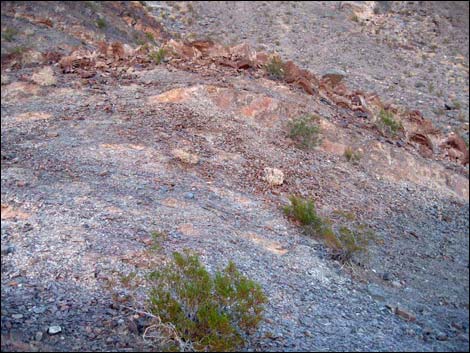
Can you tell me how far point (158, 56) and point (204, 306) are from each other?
6.16m

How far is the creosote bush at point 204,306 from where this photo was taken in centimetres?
329

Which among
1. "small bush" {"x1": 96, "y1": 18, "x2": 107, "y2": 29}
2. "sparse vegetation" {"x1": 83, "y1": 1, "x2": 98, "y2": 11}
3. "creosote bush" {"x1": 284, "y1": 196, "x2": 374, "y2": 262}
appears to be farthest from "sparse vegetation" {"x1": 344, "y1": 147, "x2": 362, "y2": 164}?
"sparse vegetation" {"x1": 83, "y1": 1, "x2": 98, "y2": 11}

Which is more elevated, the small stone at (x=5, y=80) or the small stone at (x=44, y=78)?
the small stone at (x=44, y=78)

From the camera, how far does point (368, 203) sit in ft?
21.7

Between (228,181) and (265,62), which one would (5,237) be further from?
(265,62)

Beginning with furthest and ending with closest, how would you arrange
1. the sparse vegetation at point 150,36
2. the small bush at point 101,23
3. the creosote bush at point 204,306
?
the sparse vegetation at point 150,36
the small bush at point 101,23
the creosote bush at point 204,306

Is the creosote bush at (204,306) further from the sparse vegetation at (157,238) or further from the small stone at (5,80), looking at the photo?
the small stone at (5,80)

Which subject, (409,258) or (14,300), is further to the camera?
(409,258)

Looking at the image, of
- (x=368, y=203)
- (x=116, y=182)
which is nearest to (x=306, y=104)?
(x=368, y=203)

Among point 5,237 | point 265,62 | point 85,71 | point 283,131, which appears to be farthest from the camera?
point 265,62

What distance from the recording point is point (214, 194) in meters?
5.71

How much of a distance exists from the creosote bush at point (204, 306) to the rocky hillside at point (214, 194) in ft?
0.51

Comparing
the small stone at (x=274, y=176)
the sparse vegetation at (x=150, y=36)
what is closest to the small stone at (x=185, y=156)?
the small stone at (x=274, y=176)

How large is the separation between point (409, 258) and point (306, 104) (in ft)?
11.5
